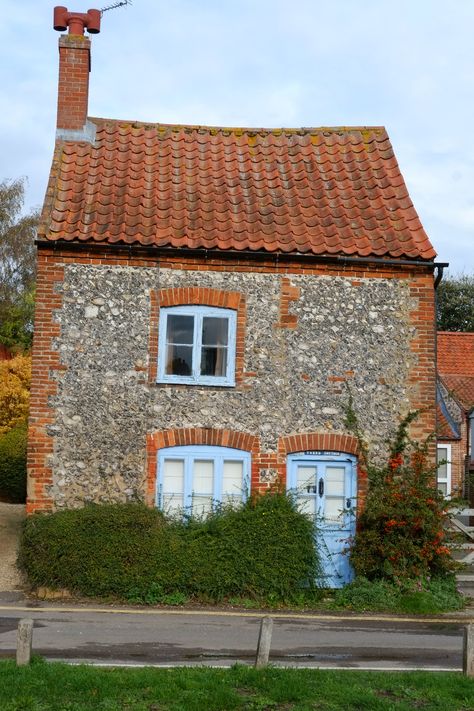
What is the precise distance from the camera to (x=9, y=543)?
18656mm

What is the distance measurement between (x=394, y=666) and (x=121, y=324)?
24.5 ft

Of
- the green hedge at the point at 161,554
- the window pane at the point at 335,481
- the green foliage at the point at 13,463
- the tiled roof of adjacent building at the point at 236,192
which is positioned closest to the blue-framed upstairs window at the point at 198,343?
the tiled roof of adjacent building at the point at 236,192

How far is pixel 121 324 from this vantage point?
1448 cm

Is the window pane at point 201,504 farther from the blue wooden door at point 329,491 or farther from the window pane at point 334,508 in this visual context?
the window pane at point 334,508

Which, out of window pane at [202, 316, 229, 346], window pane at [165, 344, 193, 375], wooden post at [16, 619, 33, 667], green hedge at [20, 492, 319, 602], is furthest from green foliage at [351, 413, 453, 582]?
wooden post at [16, 619, 33, 667]

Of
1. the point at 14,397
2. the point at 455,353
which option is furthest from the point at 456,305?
the point at 14,397

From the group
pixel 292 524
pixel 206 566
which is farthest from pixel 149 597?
pixel 292 524

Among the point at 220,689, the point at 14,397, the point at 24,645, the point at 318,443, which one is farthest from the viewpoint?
the point at 14,397

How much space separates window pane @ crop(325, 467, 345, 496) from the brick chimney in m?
8.07

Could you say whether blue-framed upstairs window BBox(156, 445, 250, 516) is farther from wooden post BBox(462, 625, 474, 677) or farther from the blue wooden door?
wooden post BBox(462, 625, 474, 677)

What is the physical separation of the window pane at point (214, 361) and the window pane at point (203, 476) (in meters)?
1.51

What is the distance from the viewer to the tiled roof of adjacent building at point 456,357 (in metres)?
36.3

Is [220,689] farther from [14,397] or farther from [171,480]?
[14,397]

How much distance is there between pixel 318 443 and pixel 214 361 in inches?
88.5
